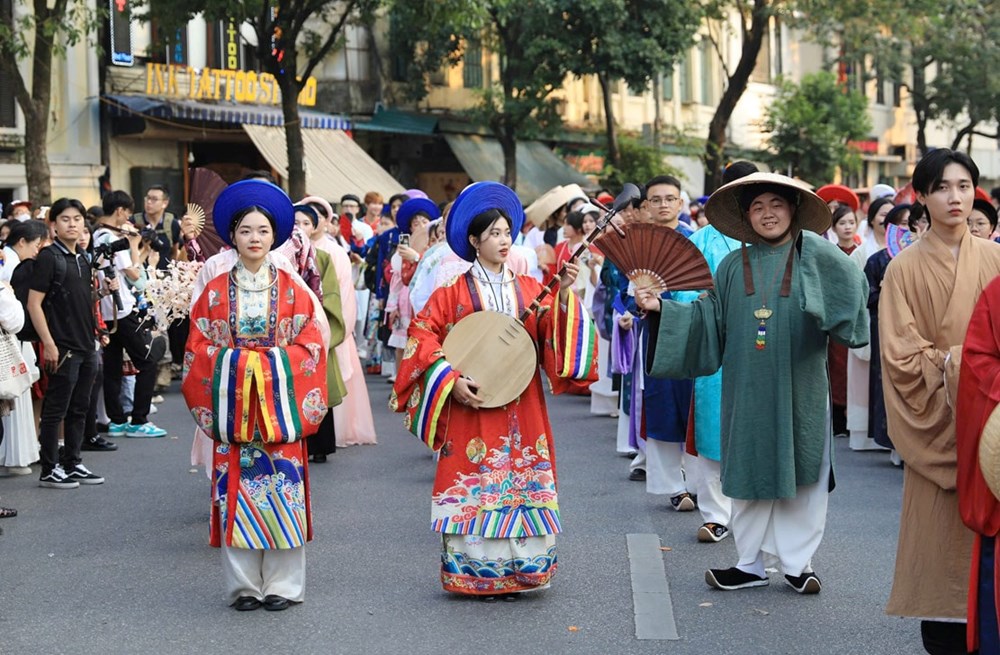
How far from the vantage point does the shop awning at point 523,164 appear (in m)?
26.5

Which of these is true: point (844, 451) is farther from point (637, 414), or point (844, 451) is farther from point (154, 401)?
point (154, 401)

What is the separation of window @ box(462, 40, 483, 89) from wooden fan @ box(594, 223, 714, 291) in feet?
71.0

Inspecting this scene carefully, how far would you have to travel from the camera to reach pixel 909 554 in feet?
16.8

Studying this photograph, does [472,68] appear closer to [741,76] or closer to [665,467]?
[741,76]

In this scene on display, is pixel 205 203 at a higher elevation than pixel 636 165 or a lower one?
lower

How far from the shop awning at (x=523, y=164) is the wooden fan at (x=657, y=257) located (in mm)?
19551

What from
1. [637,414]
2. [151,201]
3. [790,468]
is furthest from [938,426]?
[151,201]

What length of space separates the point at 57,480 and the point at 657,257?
15.3 feet

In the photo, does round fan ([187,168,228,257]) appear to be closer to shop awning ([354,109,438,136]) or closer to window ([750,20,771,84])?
shop awning ([354,109,438,136])

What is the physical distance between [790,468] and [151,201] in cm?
745

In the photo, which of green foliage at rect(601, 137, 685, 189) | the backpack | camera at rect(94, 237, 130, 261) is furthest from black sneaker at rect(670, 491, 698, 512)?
green foliage at rect(601, 137, 685, 189)

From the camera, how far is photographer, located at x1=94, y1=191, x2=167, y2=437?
1084 centimetres

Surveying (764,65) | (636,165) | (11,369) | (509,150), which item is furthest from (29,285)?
(764,65)

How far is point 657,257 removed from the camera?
6.36 metres
